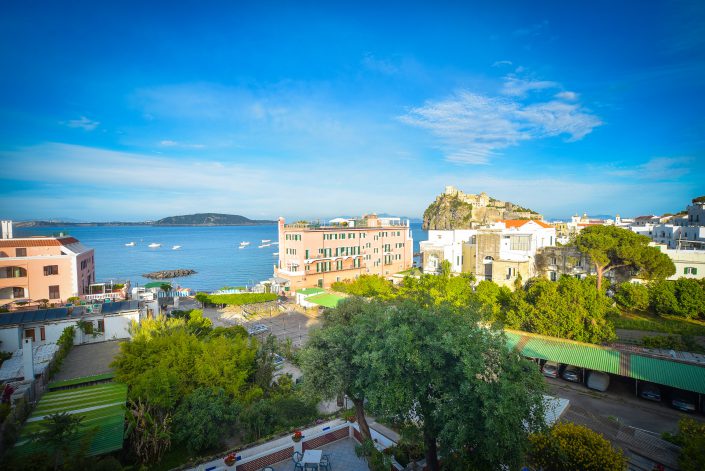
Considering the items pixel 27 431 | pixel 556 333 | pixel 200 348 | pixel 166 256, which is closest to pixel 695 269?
pixel 556 333

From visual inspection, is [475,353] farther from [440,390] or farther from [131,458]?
[131,458]

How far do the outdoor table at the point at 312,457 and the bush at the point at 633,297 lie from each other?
27.4 m

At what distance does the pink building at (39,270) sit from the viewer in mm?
25406

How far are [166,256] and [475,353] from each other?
11966 cm

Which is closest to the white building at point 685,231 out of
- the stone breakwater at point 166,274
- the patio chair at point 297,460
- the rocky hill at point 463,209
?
the rocky hill at point 463,209

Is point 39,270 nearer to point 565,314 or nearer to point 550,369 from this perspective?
point 550,369

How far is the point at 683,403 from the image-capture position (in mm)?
15828

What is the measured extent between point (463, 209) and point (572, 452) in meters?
123

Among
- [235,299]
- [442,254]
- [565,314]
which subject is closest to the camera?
[565,314]

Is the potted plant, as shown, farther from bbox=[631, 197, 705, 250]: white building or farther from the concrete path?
bbox=[631, 197, 705, 250]: white building

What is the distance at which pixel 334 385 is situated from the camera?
35.2 feet

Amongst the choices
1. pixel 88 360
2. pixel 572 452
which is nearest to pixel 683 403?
pixel 572 452

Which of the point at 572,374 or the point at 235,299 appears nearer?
the point at 572,374

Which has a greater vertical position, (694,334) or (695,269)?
(695,269)
